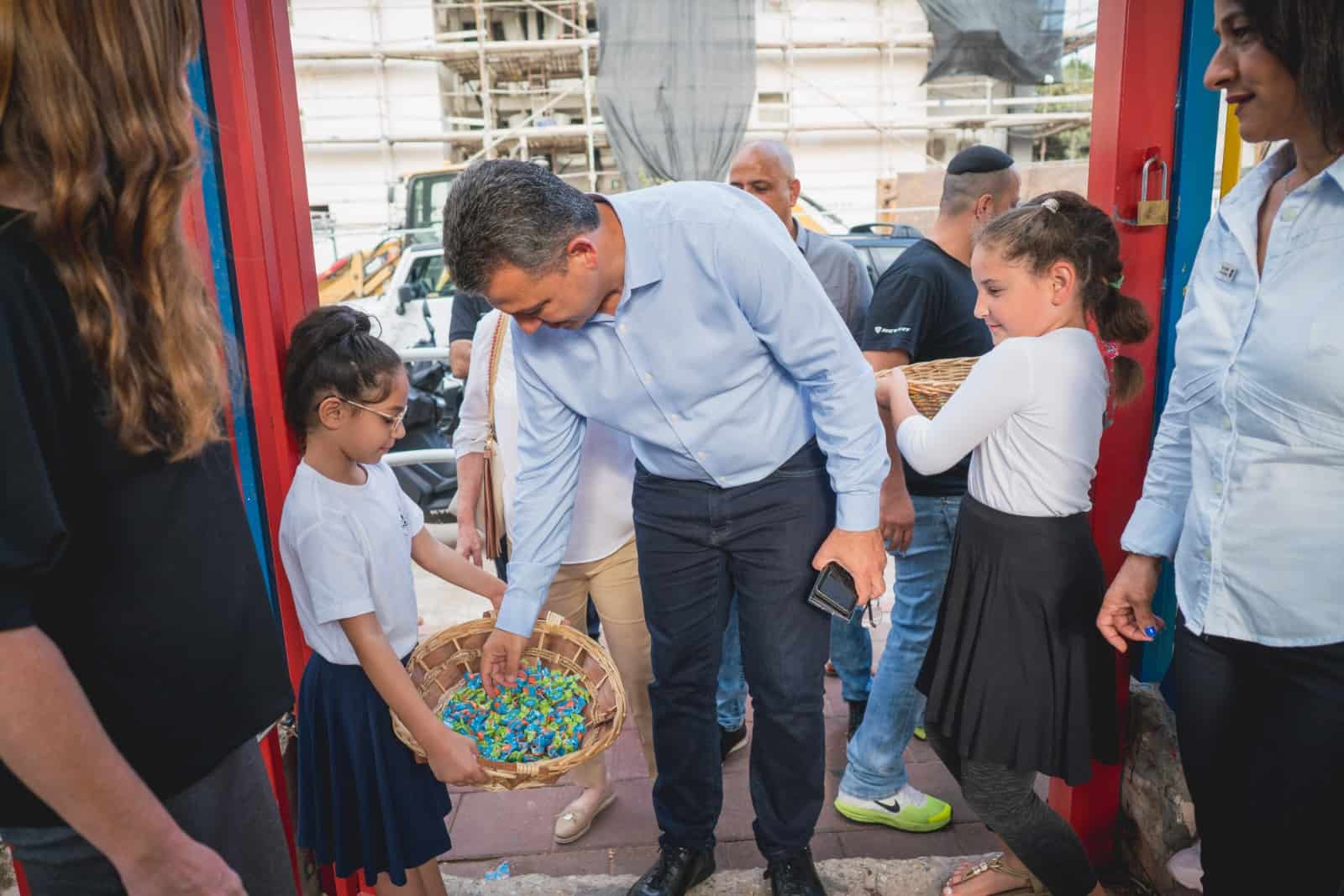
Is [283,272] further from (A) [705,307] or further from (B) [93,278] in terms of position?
(B) [93,278]

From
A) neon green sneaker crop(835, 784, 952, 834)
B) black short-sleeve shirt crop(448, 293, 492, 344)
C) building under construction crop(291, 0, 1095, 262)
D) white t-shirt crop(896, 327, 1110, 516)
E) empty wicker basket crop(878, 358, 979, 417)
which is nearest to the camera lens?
white t-shirt crop(896, 327, 1110, 516)

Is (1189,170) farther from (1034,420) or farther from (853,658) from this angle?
(853,658)

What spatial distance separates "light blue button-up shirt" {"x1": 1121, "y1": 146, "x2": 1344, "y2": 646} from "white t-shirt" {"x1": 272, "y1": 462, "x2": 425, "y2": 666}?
153 centimetres

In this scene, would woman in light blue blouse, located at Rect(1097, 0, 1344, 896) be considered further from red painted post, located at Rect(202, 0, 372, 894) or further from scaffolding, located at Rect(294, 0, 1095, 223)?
scaffolding, located at Rect(294, 0, 1095, 223)

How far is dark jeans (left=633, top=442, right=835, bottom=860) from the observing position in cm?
203

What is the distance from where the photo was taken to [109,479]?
0.89 metres

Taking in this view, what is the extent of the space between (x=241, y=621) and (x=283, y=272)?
1200mm

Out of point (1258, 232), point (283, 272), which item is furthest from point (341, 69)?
point (1258, 232)

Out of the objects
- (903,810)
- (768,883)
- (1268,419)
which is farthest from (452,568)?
(1268,419)

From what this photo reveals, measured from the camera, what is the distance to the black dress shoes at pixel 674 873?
2.22 meters

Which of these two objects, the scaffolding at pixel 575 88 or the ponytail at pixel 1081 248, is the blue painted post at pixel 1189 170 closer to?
the ponytail at pixel 1081 248

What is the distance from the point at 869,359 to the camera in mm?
2605

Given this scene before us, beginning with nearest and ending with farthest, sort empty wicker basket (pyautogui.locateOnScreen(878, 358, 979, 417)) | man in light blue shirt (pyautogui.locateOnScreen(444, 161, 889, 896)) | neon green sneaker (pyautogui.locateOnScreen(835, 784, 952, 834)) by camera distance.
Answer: man in light blue shirt (pyautogui.locateOnScreen(444, 161, 889, 896)) → empty wicker basket (pyautogui.locateOnScreen(878, 358, 979, 417)) → neon green sneaker (pyautogui.locateOnScreen(835, 784, 952, 834))

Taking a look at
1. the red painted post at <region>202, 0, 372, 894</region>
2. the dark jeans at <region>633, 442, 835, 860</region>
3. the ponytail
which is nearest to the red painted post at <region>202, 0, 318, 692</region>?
the red painted post at <region>202, 0, 372, 894</region>
